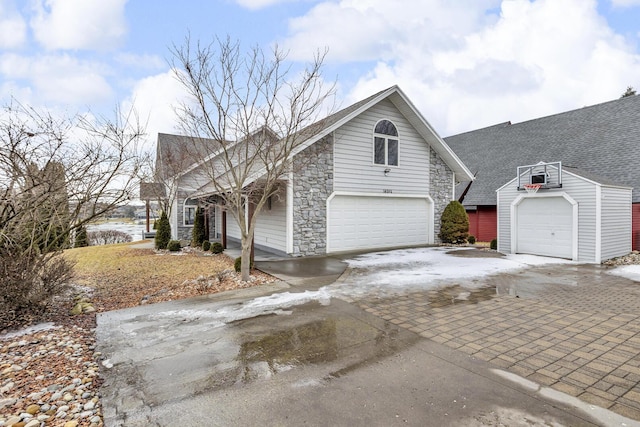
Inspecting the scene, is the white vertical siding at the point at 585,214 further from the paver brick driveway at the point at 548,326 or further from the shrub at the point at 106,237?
the shrub at the point at 106,237

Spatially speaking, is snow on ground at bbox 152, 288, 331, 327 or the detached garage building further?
the detached garage building

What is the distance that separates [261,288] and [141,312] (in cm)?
224

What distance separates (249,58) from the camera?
7.32 m

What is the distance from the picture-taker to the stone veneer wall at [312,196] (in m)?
11.0

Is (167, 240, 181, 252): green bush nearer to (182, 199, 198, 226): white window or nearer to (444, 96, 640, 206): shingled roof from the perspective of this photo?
(182, 199, 198, 226): white window

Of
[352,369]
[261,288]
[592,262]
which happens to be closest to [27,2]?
[261,288]

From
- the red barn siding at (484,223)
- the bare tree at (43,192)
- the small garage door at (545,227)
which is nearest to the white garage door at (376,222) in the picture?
the small garage door at (545,227)

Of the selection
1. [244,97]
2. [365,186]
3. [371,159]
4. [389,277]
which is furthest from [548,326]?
[371,159]

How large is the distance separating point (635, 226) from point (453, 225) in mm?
→ 5997

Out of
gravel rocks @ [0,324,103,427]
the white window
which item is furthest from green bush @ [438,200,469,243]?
the white window

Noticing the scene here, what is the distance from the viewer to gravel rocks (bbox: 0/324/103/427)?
2.70 meters

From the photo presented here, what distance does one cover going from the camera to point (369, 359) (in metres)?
3.66

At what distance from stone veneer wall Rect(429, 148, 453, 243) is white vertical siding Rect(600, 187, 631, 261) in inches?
219

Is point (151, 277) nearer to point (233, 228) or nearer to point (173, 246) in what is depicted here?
point (173, 246)
